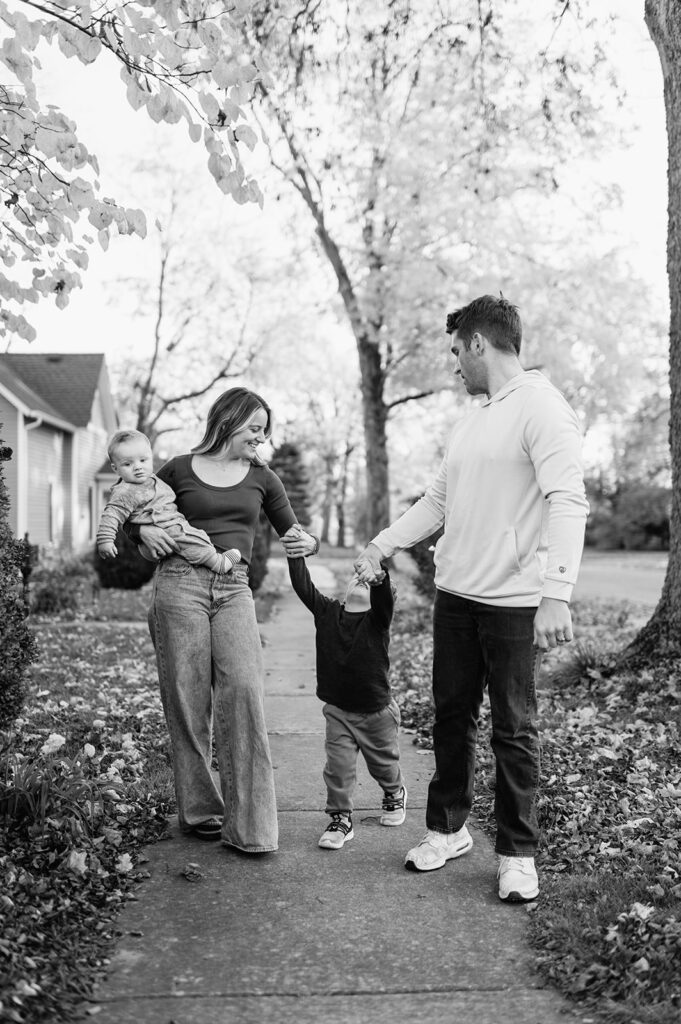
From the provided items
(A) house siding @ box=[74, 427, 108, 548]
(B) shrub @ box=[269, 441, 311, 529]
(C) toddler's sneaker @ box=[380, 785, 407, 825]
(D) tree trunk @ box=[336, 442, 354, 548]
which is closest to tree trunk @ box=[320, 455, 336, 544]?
(D) tree trunk @ box=[336, 442, 354, 548]

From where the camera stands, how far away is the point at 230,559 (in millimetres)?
4270

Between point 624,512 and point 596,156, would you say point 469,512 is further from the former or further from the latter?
point 624,512

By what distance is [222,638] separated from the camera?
13.9ft

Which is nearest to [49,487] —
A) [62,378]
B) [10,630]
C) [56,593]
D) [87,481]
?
[87,481]

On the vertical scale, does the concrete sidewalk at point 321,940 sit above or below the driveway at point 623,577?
above

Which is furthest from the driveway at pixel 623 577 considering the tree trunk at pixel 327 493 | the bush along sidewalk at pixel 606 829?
the tree trunk at pixel 327 493

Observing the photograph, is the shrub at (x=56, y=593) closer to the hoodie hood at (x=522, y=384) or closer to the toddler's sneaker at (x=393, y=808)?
the toddler's sneaker at (x=393, y=808)

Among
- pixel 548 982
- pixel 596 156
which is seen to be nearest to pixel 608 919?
pixel 548 982

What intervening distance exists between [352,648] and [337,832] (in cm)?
80

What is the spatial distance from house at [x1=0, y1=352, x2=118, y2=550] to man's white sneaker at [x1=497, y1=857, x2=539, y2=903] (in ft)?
59.5

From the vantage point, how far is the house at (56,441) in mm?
22641

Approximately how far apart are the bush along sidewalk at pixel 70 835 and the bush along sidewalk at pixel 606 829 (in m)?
1.52

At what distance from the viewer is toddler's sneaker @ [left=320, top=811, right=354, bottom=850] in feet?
13.9

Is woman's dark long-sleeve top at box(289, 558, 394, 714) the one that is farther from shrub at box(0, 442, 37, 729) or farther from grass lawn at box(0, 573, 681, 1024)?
shrub at box(0, 442, 37, 729)
